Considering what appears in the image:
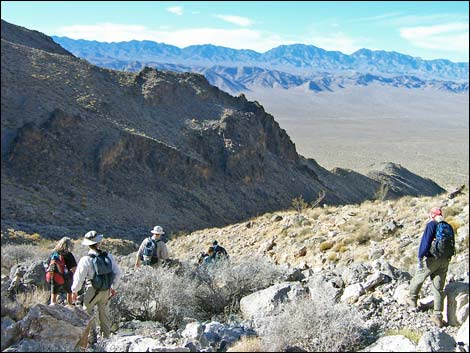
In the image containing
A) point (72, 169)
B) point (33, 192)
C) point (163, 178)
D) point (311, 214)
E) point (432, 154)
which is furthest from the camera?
point (432, 154)

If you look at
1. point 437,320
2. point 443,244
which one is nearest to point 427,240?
point 443,244

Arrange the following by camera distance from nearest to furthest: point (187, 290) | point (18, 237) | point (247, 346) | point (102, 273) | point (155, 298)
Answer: point (247, 346) → point (102, 273) → point (155, 298) → point (187, 290) → point (18, 237)

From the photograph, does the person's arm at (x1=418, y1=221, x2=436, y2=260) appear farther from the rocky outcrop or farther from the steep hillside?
the rocky outcrop

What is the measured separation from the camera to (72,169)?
24.8 meters

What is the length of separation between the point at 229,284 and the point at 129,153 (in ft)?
67.8

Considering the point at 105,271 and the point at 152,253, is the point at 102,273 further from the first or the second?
the point at 152,253

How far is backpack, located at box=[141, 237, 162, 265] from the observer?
8375 millimetres

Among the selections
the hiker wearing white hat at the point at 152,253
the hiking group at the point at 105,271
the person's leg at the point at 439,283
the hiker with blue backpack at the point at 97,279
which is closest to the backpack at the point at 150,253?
the hiker wearing white hat at the point at 152,253

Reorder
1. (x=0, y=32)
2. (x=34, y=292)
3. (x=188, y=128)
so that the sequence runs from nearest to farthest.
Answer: (x=34, y=292), (x=188, y=128), (x=0, y=32)

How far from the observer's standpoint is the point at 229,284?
795 cm

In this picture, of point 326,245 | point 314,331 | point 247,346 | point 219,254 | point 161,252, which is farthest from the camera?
point 326,245

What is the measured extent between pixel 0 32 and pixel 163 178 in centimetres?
1773

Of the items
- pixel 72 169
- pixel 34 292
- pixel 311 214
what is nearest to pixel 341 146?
pixel 72 169

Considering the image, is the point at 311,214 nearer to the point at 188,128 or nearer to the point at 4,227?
the point at 4,227
